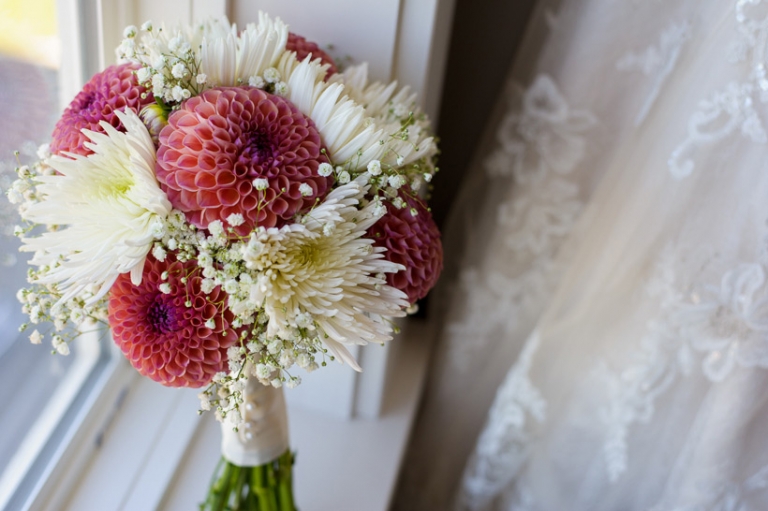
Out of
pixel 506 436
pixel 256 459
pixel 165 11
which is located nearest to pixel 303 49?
pixel 165 11

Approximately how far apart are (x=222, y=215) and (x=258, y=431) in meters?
0.29

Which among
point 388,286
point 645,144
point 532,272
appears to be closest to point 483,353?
point 532,272

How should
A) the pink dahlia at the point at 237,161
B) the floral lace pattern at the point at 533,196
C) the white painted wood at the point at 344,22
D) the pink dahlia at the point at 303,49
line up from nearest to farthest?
the pink dahlia at the point at 237,161 < the pink dahlia at the point at 303,49 < the white painted wood at the point at 344,22 < the floral lace pattern at the point at 533,196

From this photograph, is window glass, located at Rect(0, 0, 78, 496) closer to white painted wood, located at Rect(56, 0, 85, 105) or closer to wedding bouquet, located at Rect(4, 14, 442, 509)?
white painted wood, located at Rect(56, 0, 85, 105)

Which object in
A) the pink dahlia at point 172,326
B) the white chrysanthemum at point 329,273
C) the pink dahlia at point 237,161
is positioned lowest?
the pink dahlia at point 172,326

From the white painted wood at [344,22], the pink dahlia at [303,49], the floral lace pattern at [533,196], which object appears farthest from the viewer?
the floral lace pattern at [533,196]

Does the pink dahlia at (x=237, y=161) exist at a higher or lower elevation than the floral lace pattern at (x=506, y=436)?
higher

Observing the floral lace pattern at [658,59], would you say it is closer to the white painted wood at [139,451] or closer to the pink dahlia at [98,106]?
the pink dahlia at [98,106]

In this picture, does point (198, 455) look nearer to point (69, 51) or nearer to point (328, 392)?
point (328, 392)

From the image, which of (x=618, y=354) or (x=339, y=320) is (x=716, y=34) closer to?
(x=618, y=354)

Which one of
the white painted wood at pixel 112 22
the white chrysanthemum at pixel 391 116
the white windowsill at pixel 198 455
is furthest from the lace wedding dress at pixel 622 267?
the white painted wood at pixel 112 22

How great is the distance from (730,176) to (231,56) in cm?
56

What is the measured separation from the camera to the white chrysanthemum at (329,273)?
455 mm

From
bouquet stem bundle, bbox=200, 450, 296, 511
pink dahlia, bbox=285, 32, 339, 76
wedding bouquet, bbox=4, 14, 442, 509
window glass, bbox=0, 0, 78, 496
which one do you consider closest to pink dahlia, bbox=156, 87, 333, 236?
wedding bouquet, bbox=4, 14, 442, 509
